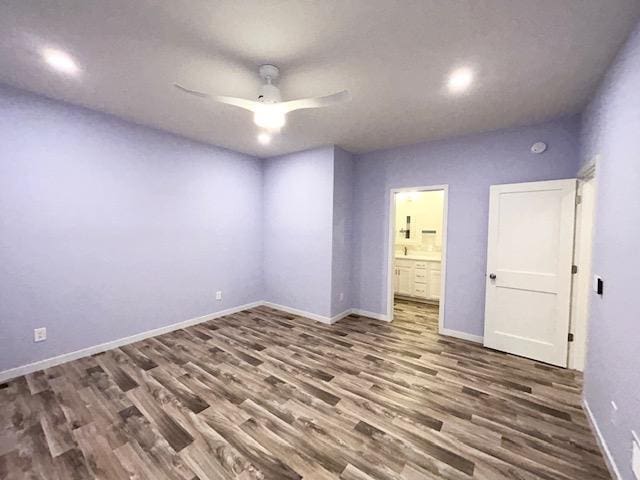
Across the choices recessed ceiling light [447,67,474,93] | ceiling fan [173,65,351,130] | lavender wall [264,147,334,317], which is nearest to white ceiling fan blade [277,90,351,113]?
ceiling fan [173,65,351,130]

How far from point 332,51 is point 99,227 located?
305 centimetres

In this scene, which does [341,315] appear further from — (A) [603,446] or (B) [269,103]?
(B) [269,103]

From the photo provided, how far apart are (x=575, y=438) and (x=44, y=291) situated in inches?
185

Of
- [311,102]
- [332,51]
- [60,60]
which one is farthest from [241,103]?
[60,60]

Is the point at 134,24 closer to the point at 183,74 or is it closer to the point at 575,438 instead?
the point at 183,74

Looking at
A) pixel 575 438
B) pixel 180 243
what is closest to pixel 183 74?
pixel 180 243

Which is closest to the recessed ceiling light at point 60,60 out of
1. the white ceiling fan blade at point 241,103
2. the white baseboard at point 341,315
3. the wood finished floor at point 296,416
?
the white ceiling fan blade at point 241,103

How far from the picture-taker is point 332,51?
1.81 meters

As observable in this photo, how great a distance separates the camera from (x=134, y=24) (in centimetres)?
161

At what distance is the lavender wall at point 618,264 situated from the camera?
1373 millimetres

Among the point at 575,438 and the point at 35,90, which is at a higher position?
the point at 35,90

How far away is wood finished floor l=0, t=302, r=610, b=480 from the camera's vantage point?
1569mm

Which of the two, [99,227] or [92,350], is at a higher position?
[99,227]

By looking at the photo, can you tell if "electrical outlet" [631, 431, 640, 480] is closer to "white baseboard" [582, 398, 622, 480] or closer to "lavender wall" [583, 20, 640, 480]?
"lavender wall" [583, 20, 640, 480]
